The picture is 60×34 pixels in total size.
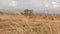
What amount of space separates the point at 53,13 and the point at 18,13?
14.9 inches

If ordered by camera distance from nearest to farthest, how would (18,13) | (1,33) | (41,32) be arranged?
(18,13), (41,32), (1,33)

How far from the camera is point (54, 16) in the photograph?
1947 millimetres

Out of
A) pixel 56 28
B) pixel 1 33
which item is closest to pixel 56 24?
pixel 56 28

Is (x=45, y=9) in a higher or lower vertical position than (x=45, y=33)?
higher

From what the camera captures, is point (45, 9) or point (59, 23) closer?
point (45, 9)

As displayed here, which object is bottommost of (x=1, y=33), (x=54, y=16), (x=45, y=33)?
(x=1, y=33)

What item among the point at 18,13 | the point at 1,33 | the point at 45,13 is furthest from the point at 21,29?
the point at 1,33

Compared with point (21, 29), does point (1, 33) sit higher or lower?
lower

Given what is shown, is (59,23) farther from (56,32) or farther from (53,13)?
(53,13)

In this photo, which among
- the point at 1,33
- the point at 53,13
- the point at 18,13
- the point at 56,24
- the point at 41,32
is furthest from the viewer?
the point at 1,33

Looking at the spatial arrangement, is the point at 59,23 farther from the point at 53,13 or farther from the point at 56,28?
the point at 53,13

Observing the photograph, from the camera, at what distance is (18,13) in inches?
70.5

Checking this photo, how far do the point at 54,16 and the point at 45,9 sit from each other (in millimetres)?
155

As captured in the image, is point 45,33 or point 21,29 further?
point 45,33
